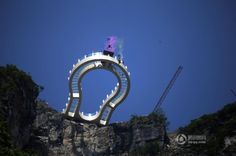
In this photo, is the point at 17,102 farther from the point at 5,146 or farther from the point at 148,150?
the point at 148,150

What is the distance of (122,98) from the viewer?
61.9 m

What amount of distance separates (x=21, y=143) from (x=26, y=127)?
2.96 meters

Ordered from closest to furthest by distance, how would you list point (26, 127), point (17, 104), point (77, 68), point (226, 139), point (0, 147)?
1. point (0, 147)
2. point (17, 104)
3. point (26, 127)
4. point (226, 139)
5. point (77, 68)

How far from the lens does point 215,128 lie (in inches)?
2404

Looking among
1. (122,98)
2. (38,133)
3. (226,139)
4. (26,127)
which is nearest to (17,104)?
(26,127)

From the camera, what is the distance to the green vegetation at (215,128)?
183ft

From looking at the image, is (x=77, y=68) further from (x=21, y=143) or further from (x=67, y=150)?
(x=21, y=143)

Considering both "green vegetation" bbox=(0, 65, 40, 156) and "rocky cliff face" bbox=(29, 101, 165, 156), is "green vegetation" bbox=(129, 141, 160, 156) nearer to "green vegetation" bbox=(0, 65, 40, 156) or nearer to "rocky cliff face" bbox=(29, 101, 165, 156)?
"rocky cliff face" bbox=(29, 101, 165, 156)

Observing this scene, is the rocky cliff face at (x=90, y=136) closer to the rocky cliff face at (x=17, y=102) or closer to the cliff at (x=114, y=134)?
the cliff at (x=114, y=134)

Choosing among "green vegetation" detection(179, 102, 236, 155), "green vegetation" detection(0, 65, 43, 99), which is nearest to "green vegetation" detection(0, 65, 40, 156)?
"green vegetation" detection(0, 65, 43, 99)

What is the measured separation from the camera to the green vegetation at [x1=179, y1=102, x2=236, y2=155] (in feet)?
183
